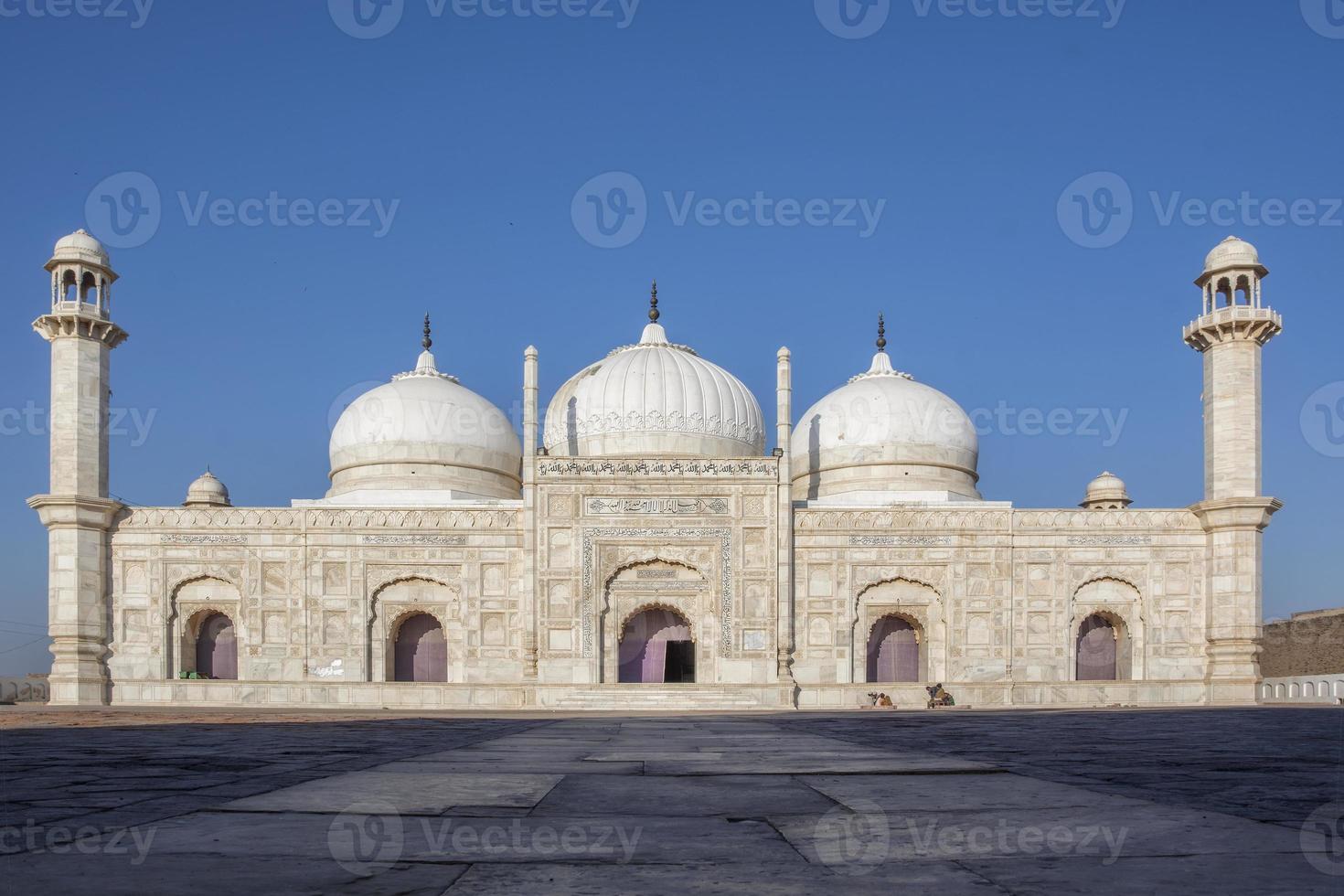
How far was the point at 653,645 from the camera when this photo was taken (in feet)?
82.1

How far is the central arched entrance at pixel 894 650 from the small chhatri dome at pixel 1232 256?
10.3m

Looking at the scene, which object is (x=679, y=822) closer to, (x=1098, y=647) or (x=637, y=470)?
(x=637, y=470)

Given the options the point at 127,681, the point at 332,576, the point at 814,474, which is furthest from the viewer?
the point at 814,474

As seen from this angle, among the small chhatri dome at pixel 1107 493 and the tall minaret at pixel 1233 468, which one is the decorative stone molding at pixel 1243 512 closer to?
the tall minaret at pixel 1233 468

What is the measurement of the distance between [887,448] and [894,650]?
5.65m

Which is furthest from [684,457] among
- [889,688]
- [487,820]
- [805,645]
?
[487,820]

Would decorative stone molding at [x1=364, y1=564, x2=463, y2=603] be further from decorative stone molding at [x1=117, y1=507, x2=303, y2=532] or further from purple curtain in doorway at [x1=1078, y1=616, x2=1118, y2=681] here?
purple curtain in doorway at [x1=1078, y1=616, x2=1118, y2=681]

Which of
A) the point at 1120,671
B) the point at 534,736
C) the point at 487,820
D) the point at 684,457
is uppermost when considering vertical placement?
the point at 684,457

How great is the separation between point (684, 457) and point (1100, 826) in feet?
73.1

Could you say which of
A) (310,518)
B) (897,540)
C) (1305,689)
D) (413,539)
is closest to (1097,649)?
(1305,689)

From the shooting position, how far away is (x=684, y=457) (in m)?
25.0

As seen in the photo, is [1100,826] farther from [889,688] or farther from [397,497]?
[397,497]

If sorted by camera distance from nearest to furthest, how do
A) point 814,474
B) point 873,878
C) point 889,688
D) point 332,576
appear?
point 873,878, point 889,688, point 332,576, point 814,474

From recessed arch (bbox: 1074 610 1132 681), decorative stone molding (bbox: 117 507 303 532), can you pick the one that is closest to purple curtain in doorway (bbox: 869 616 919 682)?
recessed arch (bbox: 1074 610 1132 681)
